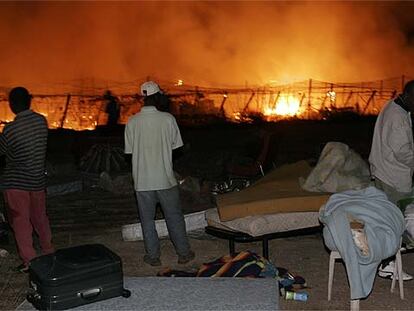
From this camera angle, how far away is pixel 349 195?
514cm

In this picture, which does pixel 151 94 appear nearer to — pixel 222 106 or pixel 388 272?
pixel 388 272

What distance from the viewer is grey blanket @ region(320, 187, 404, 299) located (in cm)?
469

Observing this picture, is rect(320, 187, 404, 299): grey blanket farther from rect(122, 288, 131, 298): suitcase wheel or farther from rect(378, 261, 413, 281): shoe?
rect(122, 288, 131, 298): suitcase wheel

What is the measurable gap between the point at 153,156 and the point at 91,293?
2.26 m

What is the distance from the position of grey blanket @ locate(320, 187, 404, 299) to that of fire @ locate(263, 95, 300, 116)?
15726 millimetres

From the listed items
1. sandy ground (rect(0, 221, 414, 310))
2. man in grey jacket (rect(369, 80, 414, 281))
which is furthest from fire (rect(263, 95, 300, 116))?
man in grey jacket (rect(369, 80, 414, 281))

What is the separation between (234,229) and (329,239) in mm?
1298

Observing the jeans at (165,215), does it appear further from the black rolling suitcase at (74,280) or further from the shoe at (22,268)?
the black rolling suitcase at (74,280)

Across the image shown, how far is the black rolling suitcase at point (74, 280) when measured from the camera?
3.99 m

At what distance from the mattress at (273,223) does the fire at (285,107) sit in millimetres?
14789

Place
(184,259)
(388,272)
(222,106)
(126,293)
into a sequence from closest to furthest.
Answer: (126,293), (388,272), (184,259), (222,106)

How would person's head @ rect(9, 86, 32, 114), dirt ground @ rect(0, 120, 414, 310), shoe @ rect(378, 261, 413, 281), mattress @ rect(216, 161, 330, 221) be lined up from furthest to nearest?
1. mattress @ rect(216, 161, 330, 221)
2. person's head @ rect(9, 86, 32, 114)
3. shoe @ rect(378, 261, 413, 281)
4. dirt ground @ rect(0, 120, 414, 310)

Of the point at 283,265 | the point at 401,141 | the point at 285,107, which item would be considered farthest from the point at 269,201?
the point at 285,107

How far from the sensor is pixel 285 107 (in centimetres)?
2084
